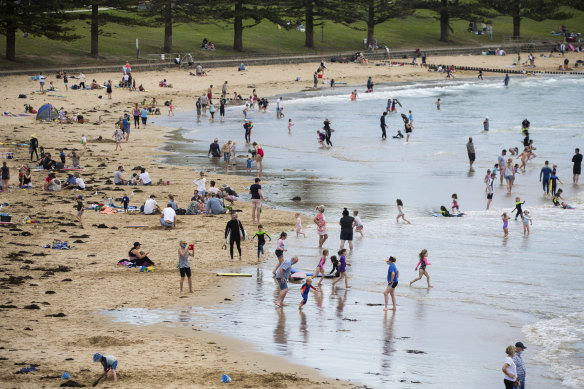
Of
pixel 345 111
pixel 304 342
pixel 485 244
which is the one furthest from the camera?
pixel 345 111

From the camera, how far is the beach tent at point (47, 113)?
45125mm

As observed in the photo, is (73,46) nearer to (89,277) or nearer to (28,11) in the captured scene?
(28,11)

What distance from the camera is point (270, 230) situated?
2397cm

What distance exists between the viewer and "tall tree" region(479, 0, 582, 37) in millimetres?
96562

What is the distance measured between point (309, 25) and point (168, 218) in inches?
2451

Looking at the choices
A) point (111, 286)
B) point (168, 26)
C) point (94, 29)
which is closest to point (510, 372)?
point (111, 286)

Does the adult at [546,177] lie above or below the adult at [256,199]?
above

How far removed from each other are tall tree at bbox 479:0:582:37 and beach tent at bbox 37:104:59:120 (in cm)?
6442

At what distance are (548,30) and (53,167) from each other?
86.5m

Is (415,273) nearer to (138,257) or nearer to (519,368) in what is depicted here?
(138,257)

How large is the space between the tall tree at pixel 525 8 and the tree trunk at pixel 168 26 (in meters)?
41.7

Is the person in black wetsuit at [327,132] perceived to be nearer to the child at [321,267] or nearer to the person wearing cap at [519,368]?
the child at [321,267]

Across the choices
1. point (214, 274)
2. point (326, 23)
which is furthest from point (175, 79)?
point (214, 274)

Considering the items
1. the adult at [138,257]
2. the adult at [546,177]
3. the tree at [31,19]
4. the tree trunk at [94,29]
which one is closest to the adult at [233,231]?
the adult at [138,257]
